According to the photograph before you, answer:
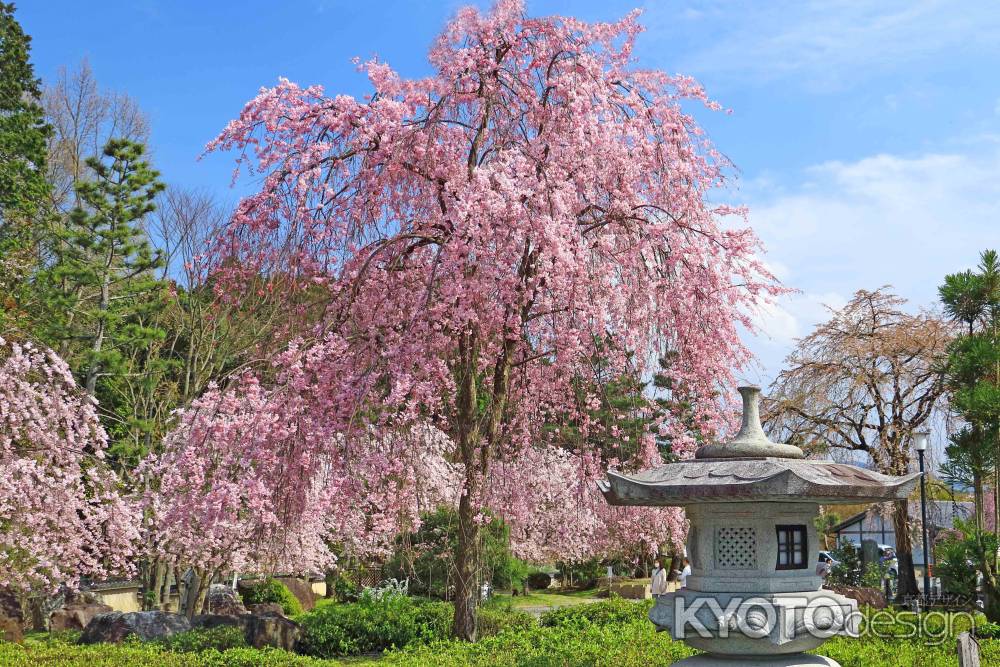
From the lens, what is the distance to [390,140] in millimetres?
9594

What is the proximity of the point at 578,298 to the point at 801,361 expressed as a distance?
1392 centimetres

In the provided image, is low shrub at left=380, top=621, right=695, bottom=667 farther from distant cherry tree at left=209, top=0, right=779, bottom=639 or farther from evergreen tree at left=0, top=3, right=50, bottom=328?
evergreen tree at left=0, top=3, right=50, bottom=328

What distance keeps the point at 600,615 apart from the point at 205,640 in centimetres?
558

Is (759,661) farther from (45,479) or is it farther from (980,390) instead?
(45,479)

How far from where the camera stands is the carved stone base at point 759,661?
701 cm

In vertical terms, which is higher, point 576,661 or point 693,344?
point 693,344

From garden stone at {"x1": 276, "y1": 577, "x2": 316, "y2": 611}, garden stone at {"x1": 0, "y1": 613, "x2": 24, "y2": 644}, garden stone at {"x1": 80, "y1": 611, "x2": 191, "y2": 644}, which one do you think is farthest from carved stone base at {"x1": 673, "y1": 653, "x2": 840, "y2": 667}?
garden stone at {"x1": 276, "y1": 577, "x2": 316, "y2": 611}

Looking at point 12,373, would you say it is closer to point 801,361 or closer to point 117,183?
point 117,183

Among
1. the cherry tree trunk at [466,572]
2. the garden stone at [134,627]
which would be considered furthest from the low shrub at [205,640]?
the cherry tree trunk at [466,572]

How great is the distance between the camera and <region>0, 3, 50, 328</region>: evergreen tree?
1948cm

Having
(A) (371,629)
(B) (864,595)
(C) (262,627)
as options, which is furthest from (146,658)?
(B) (864,595)

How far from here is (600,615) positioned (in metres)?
13.0

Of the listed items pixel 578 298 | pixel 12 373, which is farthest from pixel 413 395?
pixel 12 373

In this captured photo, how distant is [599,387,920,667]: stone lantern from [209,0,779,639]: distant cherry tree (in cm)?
246
